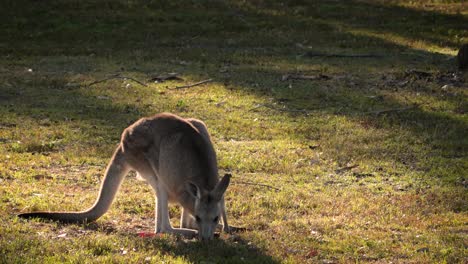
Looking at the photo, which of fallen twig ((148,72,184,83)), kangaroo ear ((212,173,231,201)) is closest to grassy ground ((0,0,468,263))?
fallen twig ((148,72,184,83))

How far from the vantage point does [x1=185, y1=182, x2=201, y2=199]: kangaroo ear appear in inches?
279

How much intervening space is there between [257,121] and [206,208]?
19.1ft

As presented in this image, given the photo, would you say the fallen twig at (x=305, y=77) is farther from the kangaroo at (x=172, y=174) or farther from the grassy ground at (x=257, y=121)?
the kangaroo at (x=172, y=174)

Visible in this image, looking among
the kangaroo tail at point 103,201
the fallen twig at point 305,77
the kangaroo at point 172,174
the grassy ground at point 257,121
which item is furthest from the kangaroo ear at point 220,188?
the fallen twig at point 305,77

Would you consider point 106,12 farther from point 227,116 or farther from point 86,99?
point 227,116

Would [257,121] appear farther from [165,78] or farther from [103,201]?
[103,201]

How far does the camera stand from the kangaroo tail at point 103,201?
24.6 ft

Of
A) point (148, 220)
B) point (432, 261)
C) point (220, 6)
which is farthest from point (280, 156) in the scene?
point (220, 6)

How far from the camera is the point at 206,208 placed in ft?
23.2

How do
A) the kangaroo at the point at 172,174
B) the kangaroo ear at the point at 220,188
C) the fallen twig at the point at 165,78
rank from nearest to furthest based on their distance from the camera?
the kangaroo ear at the point at 220,188, the kangaroo at the point at 172,174, the fallen twig at the point at 165,78

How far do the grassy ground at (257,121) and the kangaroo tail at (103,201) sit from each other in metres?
0.11

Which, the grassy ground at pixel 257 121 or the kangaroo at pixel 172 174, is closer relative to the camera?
the kangaroo at pixel 172 174

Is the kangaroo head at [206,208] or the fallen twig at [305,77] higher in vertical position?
the kangaroo head at [206,208]

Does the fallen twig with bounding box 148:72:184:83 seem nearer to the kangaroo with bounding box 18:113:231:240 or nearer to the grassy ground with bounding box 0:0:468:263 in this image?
the grassy ground with bounding box 0:0:468:263
